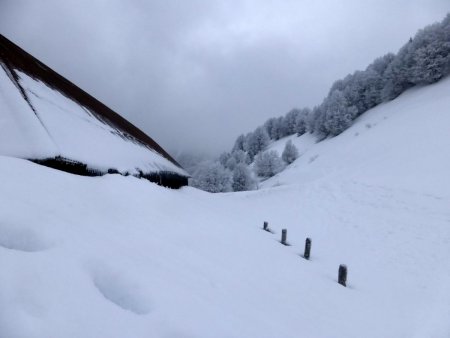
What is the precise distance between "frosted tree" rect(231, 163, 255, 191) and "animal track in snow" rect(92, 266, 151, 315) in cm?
3909

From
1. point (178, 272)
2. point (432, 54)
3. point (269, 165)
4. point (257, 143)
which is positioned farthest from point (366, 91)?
point (178, 272)

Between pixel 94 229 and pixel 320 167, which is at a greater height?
pixel 320 167

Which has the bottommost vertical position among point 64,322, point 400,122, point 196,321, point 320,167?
point 196,321

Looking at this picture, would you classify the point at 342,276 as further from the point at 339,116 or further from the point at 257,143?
the point at 257,143

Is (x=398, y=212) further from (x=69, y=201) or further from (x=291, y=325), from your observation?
(x=69, y=201)

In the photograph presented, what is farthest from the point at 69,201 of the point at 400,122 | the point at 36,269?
the point at 400,122

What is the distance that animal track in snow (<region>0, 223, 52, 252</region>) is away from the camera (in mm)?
2682

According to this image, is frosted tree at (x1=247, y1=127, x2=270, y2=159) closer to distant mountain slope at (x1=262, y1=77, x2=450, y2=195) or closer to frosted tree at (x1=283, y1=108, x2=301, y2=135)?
frosted tree at (x1=283, y1=108, x2=301, y2=135)

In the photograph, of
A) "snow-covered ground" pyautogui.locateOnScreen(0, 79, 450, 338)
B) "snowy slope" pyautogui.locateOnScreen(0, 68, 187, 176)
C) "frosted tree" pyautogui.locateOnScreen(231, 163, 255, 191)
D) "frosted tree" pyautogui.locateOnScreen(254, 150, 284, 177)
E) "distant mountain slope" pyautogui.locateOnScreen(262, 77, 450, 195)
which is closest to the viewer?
"snow-covered ground" pyautogui.locateOnScreen(0, 79, 450, 338)

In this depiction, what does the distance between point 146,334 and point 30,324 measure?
86 cm

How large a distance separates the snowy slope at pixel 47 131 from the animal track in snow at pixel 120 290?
3.85 m

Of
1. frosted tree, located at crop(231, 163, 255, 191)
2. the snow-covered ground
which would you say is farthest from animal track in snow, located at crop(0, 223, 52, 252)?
frosted tree, located at crop(231, 163, 255, 191)

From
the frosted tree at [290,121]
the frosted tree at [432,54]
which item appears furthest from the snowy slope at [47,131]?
the frosted tree at [290,121]

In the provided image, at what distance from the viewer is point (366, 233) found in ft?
46.0
